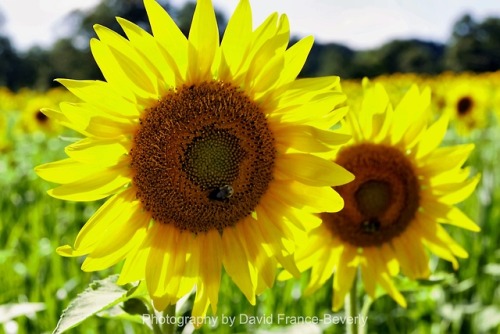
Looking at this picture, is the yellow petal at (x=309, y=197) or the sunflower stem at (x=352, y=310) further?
the sunflower stem at (x=352, y=310)

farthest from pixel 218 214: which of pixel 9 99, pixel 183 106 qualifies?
pixel 9 99

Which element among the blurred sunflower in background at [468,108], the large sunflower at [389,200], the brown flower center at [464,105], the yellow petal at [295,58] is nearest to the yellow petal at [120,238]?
the yellow petal at [295,58]

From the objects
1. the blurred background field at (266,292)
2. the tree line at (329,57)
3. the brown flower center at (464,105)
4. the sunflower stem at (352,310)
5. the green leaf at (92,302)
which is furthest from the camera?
the tree line at (329,57)

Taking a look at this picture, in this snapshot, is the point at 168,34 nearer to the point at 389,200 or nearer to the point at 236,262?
the point at 236,262

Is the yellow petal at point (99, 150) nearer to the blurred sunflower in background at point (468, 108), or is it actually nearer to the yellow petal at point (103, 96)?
the yellow petal at point (103, 96)

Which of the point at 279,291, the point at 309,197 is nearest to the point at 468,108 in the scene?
the point at 279,291

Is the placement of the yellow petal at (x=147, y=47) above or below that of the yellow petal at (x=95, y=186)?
above


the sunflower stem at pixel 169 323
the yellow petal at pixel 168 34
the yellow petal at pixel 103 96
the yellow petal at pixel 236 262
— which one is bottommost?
the sunflower stem at pixel 169 323
